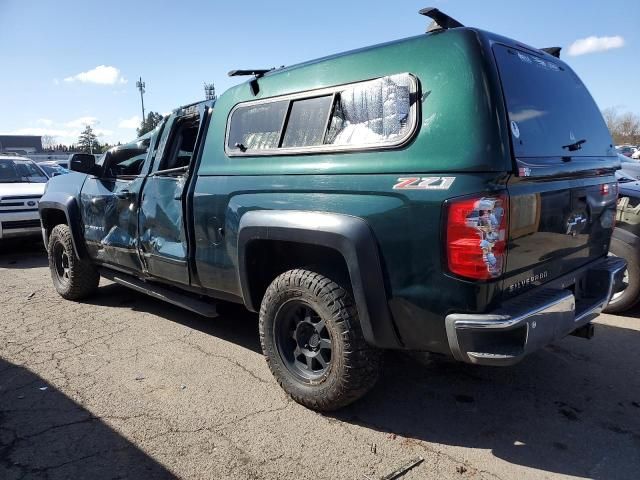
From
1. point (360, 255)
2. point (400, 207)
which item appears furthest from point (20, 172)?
point (400, 207)

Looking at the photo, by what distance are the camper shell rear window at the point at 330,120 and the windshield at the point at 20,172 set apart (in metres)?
7.95

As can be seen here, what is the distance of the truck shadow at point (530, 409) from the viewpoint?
8.92 ft

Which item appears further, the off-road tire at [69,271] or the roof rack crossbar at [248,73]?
the off-road tire at [69,271]

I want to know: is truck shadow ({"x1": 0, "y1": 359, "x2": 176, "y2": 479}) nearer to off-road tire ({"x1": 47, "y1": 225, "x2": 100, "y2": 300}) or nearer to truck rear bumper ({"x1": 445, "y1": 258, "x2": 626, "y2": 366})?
truck rear bumper ({"x1": 445, "y1": 258, "x2": 626, "y2": 366})

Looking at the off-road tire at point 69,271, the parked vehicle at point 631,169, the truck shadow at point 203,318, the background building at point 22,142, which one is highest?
the background building at point 22,142

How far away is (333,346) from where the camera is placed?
296cm

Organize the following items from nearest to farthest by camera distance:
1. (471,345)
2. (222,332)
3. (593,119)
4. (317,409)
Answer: (471,345), (317,409), (593,119), (222,332)

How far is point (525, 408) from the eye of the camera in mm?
3201

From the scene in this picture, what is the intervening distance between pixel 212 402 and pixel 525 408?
204cm

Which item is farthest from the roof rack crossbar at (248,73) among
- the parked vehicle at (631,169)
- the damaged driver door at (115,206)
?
the parked vehicle at (631,169)

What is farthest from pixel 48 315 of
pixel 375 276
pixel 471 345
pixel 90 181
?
pixel 471 345

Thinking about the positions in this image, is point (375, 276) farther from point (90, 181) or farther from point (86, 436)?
point (90, 181)

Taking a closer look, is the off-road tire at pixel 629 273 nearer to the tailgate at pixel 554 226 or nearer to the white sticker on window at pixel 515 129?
the tailgate at pixel 554 226

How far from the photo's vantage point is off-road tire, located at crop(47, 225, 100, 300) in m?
5.54
